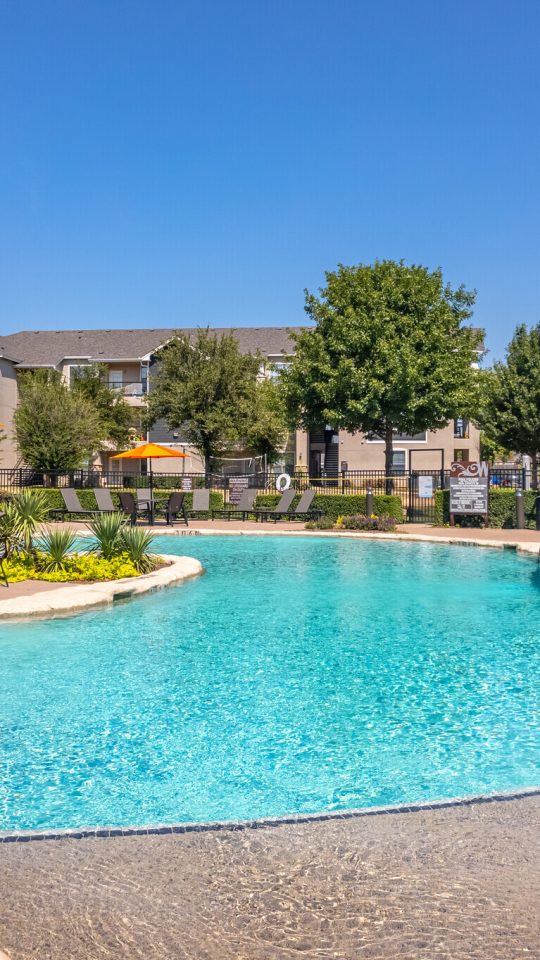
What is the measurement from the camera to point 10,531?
13.4 metres

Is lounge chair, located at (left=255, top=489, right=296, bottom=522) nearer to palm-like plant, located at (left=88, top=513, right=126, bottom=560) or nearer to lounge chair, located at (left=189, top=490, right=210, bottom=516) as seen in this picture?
lounge chair, located at (left=189, top=490, right=210, bottom=516)

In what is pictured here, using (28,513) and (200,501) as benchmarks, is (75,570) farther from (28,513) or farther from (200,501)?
(200,501)

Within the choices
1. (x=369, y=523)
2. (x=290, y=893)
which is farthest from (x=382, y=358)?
(x=290, y=893)

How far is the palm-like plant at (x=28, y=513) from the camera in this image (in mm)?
13781

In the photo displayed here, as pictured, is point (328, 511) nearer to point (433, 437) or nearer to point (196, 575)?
point (196, 575)

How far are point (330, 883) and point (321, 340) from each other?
30063 millimetres

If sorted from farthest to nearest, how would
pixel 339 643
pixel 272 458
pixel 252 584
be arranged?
pixel 272 458 → pixel 252 584 → pixel 339 643

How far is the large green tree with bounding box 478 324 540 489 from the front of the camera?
4025 centimetres

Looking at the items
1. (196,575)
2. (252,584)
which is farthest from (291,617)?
(196,575)

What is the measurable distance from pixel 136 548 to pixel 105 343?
43.3 meters

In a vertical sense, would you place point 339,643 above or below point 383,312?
below

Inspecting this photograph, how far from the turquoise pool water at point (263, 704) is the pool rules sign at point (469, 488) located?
10.8 meters

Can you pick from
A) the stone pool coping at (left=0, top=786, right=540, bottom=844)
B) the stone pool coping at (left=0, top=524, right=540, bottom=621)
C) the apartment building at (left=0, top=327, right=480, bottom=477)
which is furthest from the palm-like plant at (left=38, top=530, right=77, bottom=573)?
the apartment building at (left=0, top=327, right=480, bottom=477)

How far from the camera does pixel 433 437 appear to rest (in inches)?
1895
